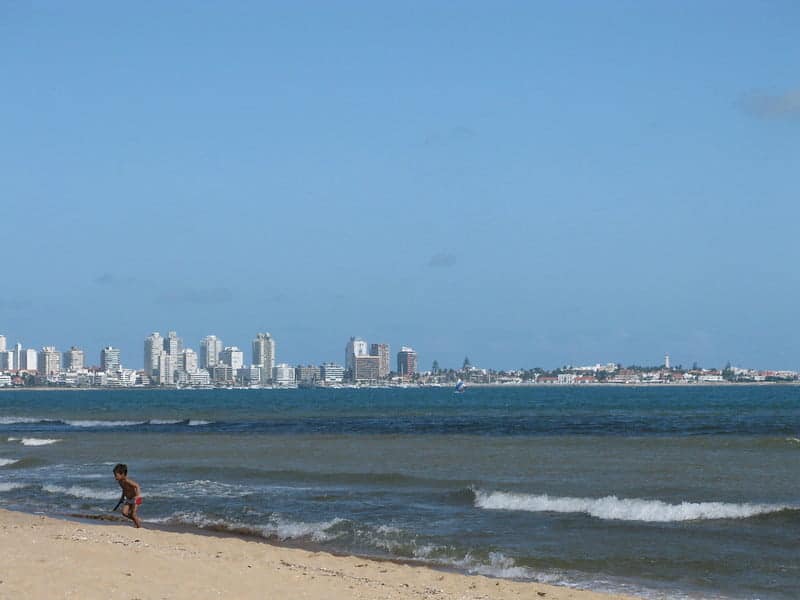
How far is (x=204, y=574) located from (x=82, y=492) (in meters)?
14.8

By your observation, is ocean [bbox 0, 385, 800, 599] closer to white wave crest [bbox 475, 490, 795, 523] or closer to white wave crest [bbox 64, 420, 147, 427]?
white wave crest [bbox 475, 490, 795, 523]

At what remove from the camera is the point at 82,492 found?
2795 cm

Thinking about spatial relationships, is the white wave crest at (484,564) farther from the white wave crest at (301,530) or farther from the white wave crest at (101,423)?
the white wave crest at (101,423)

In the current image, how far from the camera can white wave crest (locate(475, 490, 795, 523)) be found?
22656 mm

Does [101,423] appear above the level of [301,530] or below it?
below

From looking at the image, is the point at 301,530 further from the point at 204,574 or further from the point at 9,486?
the point at 9,486

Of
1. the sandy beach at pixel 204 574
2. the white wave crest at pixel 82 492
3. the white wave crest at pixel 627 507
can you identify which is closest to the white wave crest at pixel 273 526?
the sandy beach at pixel 204 574

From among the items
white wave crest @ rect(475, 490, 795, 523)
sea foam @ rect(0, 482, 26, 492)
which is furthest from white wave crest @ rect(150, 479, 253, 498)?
white wave crest @ rect(475, 490, 795, 523)

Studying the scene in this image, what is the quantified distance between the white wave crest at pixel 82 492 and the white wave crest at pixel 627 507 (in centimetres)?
933

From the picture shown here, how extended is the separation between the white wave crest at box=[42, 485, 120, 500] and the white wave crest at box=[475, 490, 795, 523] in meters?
9.33

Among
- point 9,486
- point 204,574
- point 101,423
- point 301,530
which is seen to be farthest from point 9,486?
point 101,423

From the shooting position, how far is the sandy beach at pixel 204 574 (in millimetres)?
13062

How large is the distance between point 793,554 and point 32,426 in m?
64.5

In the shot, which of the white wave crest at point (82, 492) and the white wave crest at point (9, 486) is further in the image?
the white wave crest at point (9, 486)
